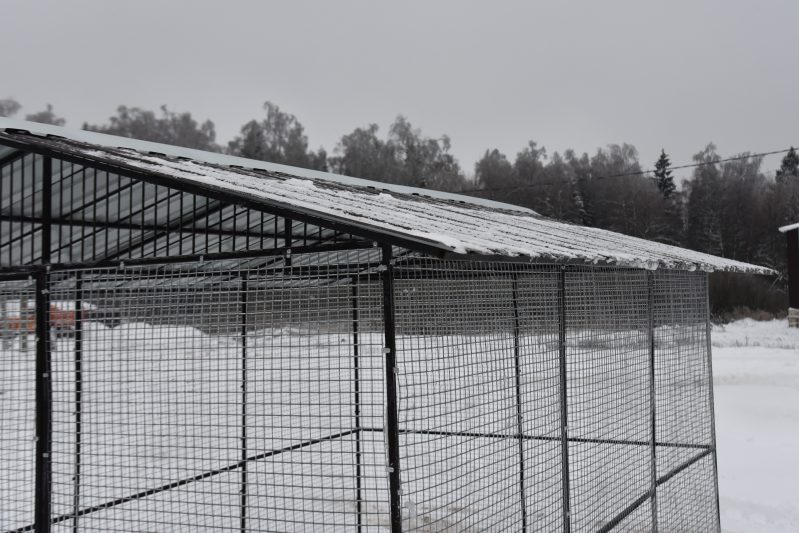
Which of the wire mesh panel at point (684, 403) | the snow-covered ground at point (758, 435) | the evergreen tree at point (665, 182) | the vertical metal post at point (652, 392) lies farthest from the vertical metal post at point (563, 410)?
the evergreen tree at point (665, 182)

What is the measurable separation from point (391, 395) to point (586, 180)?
4166cm

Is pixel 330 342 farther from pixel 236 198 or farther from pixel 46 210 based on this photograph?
pixel 46 210

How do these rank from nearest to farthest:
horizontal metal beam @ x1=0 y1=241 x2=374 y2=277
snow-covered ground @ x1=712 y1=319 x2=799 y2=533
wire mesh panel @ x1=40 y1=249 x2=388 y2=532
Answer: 1. horizontal metal beam @ x1=0 y1=241 x2=374 y2=277
2. wire mesh panel @ x1=40 y1=249 x2=388 y2=532
3. snow-covered ground @ x1=712 y1=319 x2=799 y2=533

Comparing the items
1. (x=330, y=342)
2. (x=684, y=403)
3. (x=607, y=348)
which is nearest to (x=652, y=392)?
(x=607, y=348)

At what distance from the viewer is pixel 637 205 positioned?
4406cm

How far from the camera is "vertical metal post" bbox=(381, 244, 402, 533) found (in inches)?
122

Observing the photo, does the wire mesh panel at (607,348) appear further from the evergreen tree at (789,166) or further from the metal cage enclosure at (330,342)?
the evergreen tree at (789,166)

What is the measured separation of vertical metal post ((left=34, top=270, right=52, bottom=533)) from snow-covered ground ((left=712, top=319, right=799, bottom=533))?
5.59m

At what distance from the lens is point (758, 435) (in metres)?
10.2

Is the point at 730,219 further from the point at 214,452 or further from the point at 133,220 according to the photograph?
the point at 133,220

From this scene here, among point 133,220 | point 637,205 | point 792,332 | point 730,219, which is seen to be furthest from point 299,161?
point 133,220

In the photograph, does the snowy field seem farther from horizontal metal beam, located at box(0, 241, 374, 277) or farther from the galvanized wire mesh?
horizontal metal beam, located at box(0, 241, 374, 277)

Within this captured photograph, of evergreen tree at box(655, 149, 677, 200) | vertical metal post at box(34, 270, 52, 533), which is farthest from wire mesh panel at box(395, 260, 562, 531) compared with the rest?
evergreen tree at box(655, 149, 677, 200)

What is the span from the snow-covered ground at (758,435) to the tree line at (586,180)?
16601 millimetres
